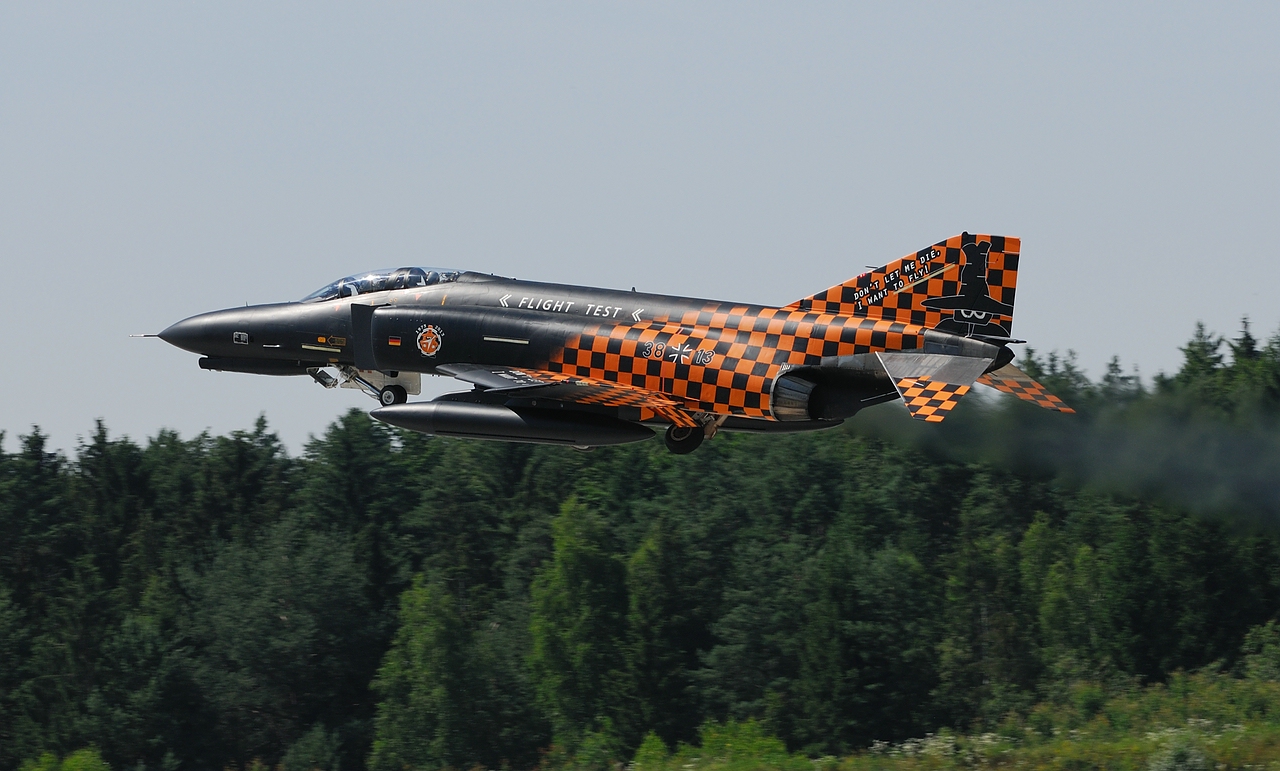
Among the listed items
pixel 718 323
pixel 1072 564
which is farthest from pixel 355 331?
pixel 1072 564

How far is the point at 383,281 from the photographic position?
95.5ft

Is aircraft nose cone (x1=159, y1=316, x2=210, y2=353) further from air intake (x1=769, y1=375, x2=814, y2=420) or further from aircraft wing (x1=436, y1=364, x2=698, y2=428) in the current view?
air intake (x1=769, y1=375, x2=814, y2=420)

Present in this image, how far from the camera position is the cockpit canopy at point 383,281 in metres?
28.6

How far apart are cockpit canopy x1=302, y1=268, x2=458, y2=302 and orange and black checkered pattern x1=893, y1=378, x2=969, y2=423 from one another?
926 cm

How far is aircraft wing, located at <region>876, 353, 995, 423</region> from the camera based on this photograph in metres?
21.8

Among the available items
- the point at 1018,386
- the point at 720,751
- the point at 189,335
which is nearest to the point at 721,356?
the point at 1018,386

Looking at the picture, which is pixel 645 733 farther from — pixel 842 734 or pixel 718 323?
pixel 718 323

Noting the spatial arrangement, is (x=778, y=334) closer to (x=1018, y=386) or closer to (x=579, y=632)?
(x=1018, y=386)

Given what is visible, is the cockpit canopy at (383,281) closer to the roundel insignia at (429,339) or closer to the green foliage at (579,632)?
the roundel insignia at (429,339)

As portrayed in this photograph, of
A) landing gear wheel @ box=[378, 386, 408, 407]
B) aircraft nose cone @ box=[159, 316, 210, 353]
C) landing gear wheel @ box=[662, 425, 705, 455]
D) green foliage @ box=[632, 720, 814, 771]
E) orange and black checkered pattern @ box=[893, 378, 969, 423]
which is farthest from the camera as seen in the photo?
green foliage @ box=[632, 720, 814, 771]

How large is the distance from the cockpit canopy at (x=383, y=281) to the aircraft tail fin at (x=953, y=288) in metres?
6.78

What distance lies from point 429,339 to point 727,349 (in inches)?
225

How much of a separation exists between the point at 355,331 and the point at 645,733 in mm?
44181

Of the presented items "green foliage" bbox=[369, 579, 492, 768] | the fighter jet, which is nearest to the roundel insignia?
the fighter jet
